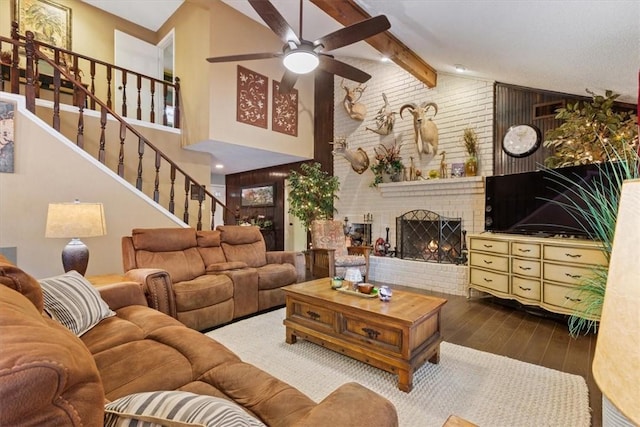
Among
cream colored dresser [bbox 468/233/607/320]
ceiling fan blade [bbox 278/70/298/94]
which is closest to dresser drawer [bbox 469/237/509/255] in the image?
cream colored dresser [bbox 468/233/607/320]

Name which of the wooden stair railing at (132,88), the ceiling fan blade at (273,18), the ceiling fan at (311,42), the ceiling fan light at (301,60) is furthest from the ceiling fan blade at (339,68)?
the wooden stair railing at (132,88)

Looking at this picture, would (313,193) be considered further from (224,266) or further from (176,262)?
(176,262)

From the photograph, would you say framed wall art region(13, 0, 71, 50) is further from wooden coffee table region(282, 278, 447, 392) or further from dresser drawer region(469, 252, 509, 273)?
dresser drawer region(469, 252, 509, 273)

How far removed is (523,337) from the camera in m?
2.85

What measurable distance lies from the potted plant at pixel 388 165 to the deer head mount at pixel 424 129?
0.45 metres

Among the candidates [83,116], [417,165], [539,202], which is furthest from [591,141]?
[83,116]

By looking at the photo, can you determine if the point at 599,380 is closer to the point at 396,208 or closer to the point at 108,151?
the point at 396,208

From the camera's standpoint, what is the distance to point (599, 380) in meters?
0.53

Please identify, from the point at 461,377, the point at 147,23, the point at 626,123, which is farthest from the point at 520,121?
the point at 147,23

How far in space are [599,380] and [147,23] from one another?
8127 millimetres

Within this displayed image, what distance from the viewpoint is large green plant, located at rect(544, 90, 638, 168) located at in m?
2.88

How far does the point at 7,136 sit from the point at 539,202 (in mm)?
5718

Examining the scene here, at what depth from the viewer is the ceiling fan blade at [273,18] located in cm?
246

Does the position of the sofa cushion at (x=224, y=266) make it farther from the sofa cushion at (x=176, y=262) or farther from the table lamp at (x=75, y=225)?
the table lamp at (x=75, y=225)
